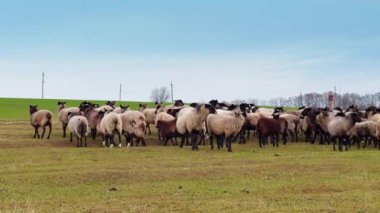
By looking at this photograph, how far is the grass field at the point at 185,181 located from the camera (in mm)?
15445

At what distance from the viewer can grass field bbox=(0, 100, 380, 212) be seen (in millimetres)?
15445

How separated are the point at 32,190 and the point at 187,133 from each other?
16.8 metres

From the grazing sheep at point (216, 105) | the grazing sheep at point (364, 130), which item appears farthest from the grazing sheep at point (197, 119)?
the grazing sheep at point (364, 130)

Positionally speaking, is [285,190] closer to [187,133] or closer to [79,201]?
[79,201]

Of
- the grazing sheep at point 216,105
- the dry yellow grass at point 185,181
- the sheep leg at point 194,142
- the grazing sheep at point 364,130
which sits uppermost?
the grazing sheep at point 216,105

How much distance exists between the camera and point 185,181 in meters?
20.3

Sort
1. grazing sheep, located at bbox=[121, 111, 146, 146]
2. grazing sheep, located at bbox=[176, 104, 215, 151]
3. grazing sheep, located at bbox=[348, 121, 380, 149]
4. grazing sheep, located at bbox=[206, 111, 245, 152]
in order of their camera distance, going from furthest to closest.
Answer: grazing sheep, located at bbox=[348, 121, 380, 149] → grazing sheep, located at bbox=[121, 111, 146, 146] → grazing sheep, located at bbox=[176, 104, 215, 151] → grazing sheep, located at bbox=[206, 111, 245, 152]

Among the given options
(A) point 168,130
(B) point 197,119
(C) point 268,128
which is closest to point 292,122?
(C) point 268,128

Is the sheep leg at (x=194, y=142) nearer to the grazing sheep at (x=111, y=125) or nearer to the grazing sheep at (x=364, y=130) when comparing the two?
the grazing sheep at (x=111, y=125)

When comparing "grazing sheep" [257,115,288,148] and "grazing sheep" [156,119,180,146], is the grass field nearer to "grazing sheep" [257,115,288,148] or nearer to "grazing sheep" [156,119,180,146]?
"grazing sheep" [257,115,288,148]

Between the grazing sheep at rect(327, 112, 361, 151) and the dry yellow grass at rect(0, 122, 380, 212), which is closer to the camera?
the dry yellow grass at rect(0, 122, 380, 212)

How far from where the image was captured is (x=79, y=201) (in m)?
16.3

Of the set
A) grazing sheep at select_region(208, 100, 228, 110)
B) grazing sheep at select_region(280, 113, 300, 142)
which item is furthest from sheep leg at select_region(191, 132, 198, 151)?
grazing sheep at select_region(280, 113, 300, 142)

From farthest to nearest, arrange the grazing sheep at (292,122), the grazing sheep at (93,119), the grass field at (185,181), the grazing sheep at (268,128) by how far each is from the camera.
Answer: the grazing sheep at (292,122)
the grazing sheep at (93,119)
the grazing sheep at (268,128)
the grass field at (185,181)
